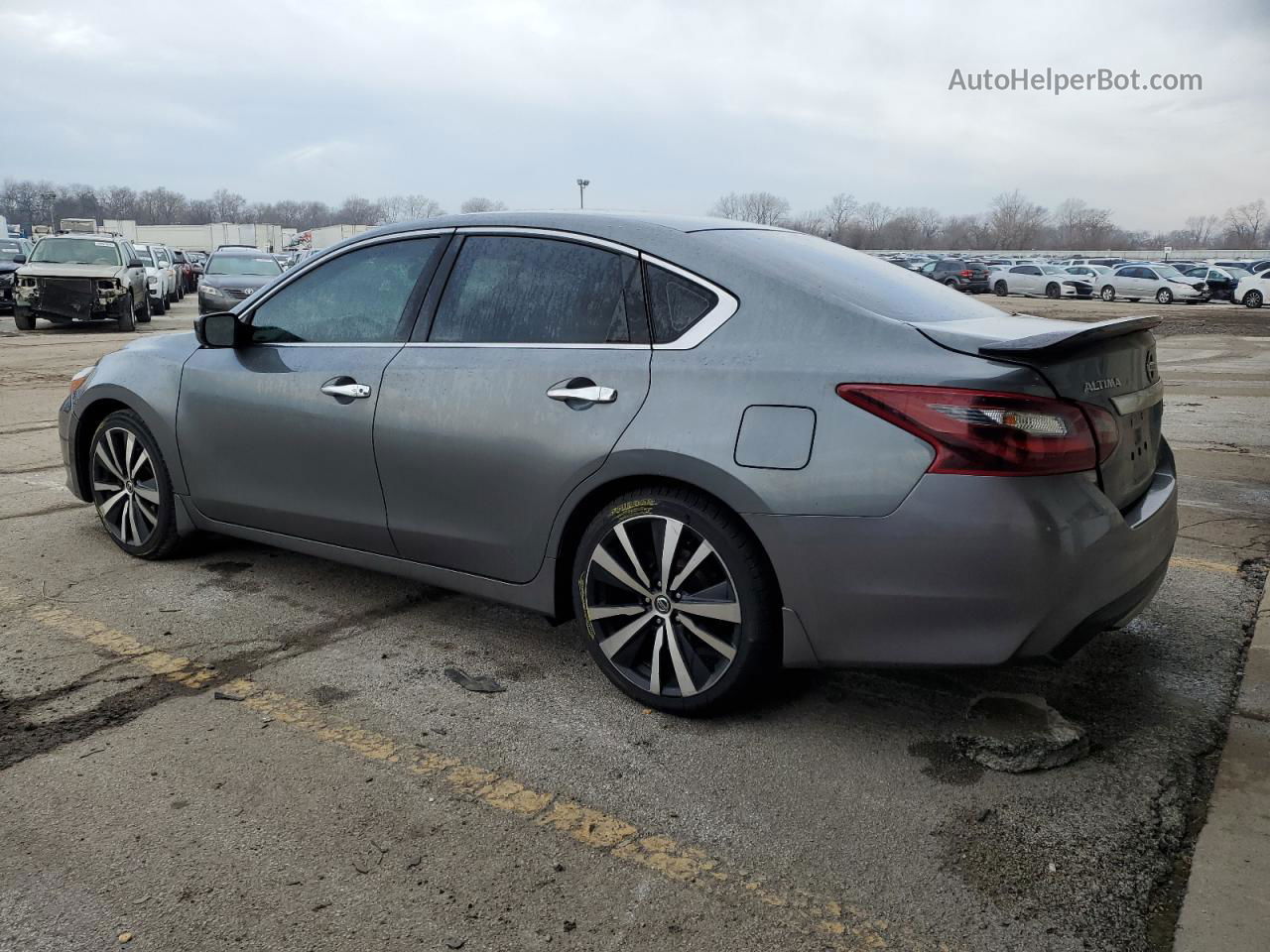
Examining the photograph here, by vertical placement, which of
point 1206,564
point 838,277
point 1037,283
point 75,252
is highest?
point 1037,283

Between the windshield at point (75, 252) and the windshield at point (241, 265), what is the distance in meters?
1.98

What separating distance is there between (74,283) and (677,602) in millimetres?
19592

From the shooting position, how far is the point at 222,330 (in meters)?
4.38

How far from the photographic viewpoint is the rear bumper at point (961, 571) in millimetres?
2783

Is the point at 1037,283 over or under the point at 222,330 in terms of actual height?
over

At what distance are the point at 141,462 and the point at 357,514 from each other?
147cm

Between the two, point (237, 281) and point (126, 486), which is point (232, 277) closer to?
point (237, 281)

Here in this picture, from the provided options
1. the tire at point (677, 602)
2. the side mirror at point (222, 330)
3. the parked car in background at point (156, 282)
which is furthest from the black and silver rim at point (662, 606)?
the parked car in background at point (156, 282)

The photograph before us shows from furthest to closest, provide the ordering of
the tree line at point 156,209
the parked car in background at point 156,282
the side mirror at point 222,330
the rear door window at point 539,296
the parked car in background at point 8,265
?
the tree line at point 156,209 → the parked car in background at point 156,282 → the parked car in background at point 8,265 → the side mirror at point 222,330 → the rear door window at point 539,296

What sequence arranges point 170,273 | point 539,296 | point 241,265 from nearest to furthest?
1. point 539,296
2. point 241,265
3. point 170,273

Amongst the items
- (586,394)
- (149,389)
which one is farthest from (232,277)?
(586,394)

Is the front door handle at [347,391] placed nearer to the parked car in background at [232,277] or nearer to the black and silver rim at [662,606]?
the black and silver rim at [662,606]

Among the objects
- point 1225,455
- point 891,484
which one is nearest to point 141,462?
point 891,484

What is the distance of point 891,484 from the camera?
2855mm
